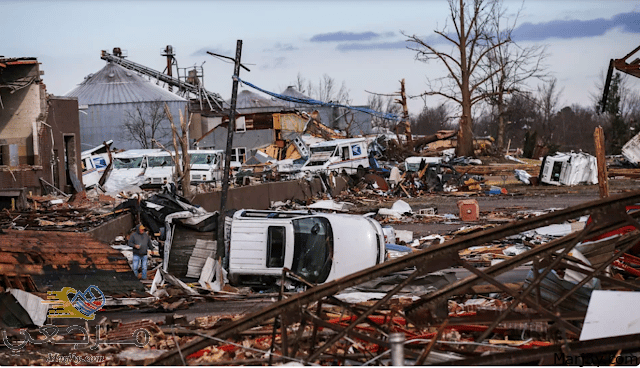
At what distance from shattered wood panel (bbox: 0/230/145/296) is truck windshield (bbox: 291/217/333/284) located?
295cm

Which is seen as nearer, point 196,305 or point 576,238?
point 576,238

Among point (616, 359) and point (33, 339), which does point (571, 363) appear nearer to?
point (616, 359)

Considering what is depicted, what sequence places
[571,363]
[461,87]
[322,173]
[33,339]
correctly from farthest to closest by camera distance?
[461,87], [322,173], [33,339], [571,363]

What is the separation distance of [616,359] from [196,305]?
718 centimetres

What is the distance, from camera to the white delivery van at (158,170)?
105ft

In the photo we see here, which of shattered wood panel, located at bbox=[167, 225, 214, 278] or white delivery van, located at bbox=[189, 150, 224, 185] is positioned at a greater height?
white delivery van, located at bbox=[189, 150, 224, 185]

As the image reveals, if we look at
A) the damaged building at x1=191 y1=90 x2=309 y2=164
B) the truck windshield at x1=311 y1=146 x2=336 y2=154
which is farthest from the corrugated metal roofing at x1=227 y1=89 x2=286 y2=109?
the truck windshield at x1=311 y1=146 x2=336 y2=154

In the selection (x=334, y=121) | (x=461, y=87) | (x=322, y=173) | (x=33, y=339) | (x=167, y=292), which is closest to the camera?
(x=33, y=339)

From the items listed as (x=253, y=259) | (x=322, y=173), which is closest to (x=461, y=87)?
(x=322, y=173)

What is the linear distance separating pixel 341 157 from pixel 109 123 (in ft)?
86.8

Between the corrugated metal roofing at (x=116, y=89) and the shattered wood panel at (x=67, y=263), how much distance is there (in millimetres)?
45407

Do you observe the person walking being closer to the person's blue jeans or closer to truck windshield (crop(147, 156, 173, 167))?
the person's blue jeans

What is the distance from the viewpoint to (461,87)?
46.7 m

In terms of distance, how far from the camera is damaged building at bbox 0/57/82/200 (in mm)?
25250
